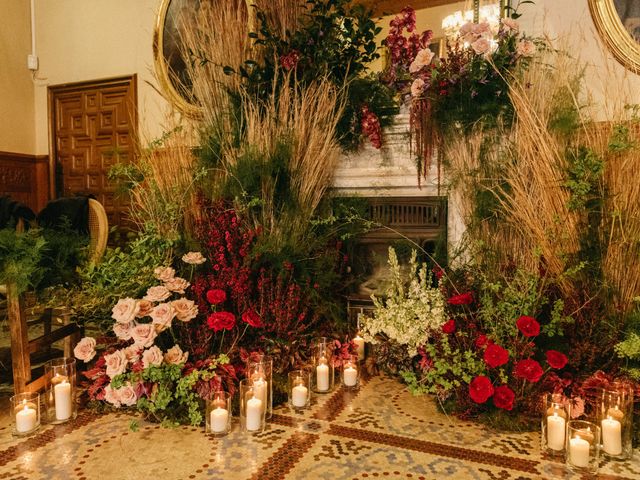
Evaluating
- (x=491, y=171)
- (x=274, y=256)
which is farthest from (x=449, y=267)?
(x=274, y=256)

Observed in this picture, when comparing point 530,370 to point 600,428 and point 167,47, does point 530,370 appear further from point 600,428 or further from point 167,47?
point 167,47

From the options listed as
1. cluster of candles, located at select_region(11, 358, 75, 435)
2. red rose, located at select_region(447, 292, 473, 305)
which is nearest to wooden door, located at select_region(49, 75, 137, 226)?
cluster of candles, located at select_region(11, 358, 75, 435)

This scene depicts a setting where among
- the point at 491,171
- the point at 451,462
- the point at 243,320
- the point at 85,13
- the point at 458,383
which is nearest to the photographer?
the point at 451,462

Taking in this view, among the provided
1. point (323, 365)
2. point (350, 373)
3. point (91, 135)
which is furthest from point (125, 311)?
point (91, 135)

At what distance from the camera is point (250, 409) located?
1.72 metres

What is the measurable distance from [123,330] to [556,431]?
1488 mm

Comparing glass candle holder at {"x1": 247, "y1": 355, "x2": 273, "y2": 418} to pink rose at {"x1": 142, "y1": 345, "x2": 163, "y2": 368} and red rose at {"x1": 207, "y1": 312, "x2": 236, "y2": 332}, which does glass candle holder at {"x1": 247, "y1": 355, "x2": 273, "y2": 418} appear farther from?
pink rose at {"x1": 142, "y1": 345, "x2": 163, "y2": 368}

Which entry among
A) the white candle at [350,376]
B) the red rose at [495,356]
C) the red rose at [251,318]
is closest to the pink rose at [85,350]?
the red rose at [251,318]

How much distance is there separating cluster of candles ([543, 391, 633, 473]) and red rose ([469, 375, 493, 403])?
19 cm

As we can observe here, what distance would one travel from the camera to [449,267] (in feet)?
7.78

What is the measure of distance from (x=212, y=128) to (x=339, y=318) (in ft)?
3.73

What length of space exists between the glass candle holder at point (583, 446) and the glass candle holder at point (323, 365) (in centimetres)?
93

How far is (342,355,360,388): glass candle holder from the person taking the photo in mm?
2199

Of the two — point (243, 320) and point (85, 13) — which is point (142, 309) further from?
point (85, 13)
